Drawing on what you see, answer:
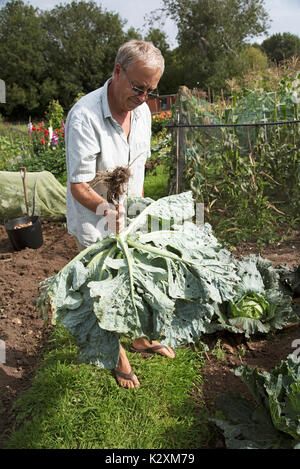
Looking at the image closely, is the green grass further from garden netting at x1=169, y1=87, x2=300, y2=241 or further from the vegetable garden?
garden netting at x1=169, y1=87, x2=300, y2=241

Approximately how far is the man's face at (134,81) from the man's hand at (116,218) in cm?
66

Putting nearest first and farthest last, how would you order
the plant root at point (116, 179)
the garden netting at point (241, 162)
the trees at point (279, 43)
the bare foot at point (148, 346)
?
the plant root at point (116, 179) → the bare foot at point (148, 346) → the garden netting at point (241, 162) → the trees at point (279, 43)

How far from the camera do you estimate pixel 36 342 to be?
2992 millimetres

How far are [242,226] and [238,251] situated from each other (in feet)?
1.77

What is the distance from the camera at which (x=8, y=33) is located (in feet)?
110

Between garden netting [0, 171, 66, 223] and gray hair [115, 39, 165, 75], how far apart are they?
12.2ft

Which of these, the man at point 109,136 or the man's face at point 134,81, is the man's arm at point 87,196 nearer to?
the man at point 109,136

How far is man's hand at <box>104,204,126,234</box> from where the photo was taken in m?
1.93

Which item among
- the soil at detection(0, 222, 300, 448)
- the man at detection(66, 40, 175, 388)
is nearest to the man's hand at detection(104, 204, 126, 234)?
the man at detection(66, 40, 175, 388)

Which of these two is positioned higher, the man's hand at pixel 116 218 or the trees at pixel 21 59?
the trees at pixel 21 59

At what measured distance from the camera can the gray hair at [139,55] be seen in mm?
1915

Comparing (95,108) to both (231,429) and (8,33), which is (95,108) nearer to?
(231,429)

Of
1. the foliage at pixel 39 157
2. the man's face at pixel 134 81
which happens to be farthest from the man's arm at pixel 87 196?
the foliage at pixel 39 157

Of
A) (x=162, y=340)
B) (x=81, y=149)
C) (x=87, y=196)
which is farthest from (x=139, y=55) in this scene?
(x=162, y=340)
